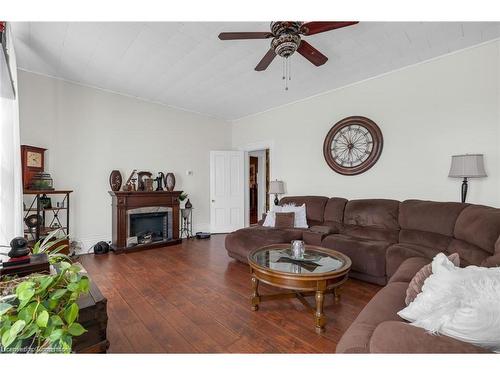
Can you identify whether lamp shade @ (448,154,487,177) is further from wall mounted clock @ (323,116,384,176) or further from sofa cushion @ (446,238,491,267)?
wall mounted clock @ (323,116,384,176)

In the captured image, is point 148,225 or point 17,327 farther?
point 148,225

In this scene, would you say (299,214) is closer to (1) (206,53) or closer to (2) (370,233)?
(2) (370,233)

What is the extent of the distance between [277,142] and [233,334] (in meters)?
4.03

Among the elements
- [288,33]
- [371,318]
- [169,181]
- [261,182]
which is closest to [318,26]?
[288,33]

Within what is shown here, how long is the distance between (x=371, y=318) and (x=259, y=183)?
659 cm

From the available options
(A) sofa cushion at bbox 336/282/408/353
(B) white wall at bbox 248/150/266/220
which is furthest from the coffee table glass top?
(B) white wall at bbox 248/150/266/220

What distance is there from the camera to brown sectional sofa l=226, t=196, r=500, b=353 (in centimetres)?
101

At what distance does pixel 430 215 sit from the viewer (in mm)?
2811

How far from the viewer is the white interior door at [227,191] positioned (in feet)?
18.7

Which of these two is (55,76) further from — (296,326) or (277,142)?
(296,326)

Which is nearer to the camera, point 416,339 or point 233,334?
point 416,339

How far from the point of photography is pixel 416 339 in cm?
92

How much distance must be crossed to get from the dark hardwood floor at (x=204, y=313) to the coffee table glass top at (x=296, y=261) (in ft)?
1.39
